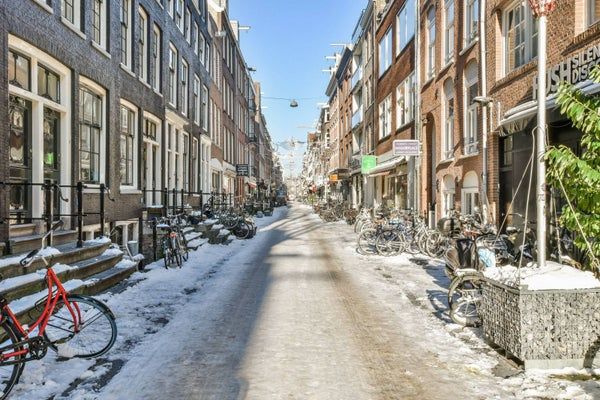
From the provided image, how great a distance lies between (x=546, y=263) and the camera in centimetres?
515

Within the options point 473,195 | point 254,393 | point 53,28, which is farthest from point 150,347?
point 473,195

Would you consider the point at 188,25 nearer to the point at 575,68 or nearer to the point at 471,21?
the point at 471,21

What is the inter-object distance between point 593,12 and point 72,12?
9.58 metres

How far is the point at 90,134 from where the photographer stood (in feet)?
35.7

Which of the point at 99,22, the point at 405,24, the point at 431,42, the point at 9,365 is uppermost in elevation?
the point at 405,24

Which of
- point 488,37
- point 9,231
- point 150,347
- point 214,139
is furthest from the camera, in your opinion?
point 214,139

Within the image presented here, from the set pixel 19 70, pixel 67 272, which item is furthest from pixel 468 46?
pixel 67 272

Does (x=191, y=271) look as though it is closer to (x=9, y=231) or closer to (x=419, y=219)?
(x=9, y=231)

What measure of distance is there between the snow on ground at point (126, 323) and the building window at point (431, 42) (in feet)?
34.6

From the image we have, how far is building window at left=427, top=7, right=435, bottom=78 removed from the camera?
1744cm

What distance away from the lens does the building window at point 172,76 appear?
17.6 m

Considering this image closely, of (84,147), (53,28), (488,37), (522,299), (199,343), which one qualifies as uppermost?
(488,37)

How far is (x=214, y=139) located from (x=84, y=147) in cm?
1755

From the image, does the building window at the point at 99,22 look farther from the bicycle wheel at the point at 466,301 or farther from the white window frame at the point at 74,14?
the bicycle wheel at the point at 466,301
